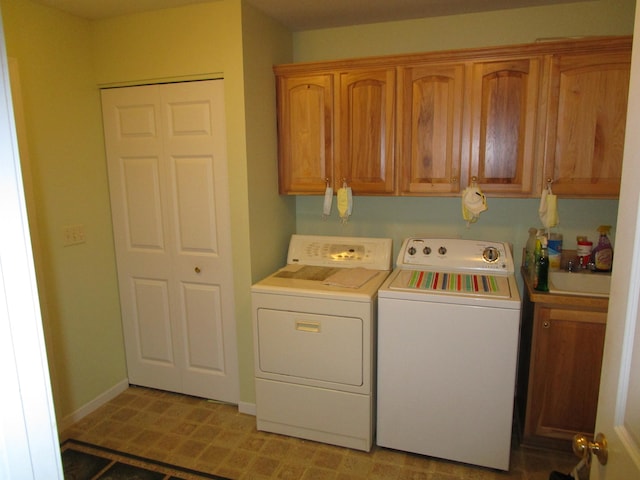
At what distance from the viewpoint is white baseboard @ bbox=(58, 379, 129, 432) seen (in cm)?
249

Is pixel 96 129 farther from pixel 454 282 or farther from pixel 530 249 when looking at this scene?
pixel 530 249

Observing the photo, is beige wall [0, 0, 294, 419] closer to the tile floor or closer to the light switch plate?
the light switch plate

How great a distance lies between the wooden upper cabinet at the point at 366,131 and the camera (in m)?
2.41

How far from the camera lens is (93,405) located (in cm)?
268

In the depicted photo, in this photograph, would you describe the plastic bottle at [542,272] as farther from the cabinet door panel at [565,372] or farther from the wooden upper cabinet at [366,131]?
the wooden upper cabinet at [366,131]

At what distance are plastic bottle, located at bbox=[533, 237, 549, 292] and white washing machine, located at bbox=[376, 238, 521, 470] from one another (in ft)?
0.39

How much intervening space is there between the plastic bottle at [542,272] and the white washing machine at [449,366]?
12 cm

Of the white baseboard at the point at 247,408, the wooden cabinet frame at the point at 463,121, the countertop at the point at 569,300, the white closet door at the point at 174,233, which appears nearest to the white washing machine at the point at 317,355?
the white baseboard at the point at 247,408

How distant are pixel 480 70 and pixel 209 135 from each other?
1553 mm

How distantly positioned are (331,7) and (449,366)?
2057 millimetres

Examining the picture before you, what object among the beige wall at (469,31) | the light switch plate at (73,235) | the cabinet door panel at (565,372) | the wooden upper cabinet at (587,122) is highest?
the beige wall at (469,31)

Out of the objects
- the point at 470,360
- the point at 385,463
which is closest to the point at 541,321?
the point at 470,360

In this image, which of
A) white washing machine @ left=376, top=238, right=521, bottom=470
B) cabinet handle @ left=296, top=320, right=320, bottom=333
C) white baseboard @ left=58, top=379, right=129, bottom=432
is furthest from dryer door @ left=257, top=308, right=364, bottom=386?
white baseboard @ left=58, top=379, right=129, bottom=432

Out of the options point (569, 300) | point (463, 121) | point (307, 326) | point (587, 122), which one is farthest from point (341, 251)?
point (587, 122)
